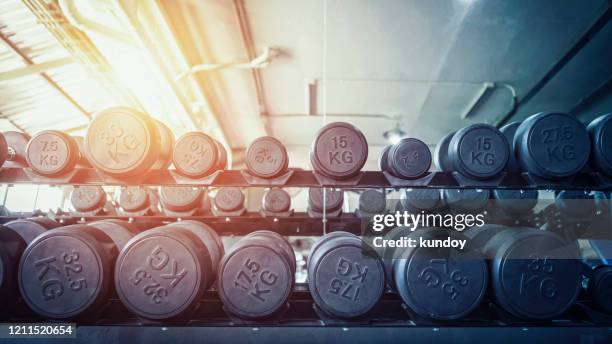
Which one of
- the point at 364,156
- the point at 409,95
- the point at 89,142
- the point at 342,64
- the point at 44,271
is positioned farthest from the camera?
the point at 409,95

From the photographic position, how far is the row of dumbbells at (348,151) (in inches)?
63.8

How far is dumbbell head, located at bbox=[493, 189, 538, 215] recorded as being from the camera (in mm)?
2104

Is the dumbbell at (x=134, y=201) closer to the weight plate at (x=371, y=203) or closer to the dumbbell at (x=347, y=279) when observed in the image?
the weight plate at (x=371, y=203)

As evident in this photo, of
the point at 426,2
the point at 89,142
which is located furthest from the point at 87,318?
the point at 426,2

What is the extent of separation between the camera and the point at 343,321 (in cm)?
160

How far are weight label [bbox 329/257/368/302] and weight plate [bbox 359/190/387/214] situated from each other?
A: 192 cm

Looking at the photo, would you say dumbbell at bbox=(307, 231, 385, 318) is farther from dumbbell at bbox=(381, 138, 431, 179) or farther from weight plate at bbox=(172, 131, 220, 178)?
weight plate at bbox=(172, 131, 220, 178)

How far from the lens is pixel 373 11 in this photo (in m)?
3.32

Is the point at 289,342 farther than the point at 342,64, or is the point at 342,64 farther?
the point at 342,64

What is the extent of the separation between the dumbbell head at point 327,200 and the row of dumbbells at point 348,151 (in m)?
1.69

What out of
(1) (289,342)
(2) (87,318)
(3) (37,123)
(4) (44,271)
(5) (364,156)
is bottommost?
(1) (289,342)

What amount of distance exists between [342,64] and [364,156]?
3.00 m

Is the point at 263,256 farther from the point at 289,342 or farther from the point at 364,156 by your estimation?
the point at 364,156

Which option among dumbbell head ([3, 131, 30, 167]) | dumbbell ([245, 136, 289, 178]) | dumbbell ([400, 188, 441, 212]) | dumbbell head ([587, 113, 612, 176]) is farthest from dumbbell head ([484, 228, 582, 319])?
dumbbell head ([3, 131, 30, 167])
